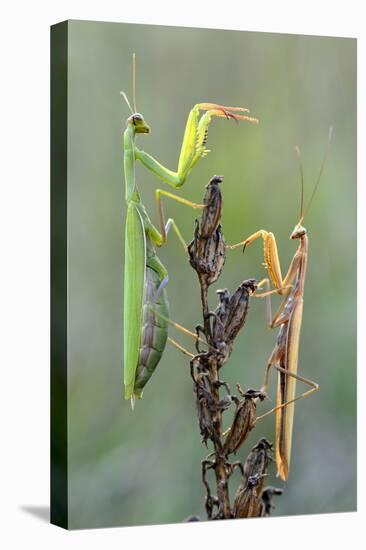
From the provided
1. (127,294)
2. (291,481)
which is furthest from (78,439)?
(291,481)

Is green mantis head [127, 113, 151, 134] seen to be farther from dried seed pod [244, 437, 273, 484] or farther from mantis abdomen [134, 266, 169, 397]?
dried seed pod [244, 437, 273, 484]

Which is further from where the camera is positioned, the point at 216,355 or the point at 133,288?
the point at 216,355

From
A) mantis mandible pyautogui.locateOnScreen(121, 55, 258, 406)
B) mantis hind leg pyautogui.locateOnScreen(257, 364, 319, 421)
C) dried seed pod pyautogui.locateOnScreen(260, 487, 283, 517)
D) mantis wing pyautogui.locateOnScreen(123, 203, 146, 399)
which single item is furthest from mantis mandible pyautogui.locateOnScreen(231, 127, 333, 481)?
mantis wing pyautogui.locateOnScreen(123, 203, 146, 399)

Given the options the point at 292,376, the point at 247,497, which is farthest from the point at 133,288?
the point at 247,497

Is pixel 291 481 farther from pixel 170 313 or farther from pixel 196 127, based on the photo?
pixel 196 127

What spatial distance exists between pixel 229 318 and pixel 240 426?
63 centimetres

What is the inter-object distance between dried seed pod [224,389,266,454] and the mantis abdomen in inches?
22.6

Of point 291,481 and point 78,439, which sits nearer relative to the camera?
point 78,439

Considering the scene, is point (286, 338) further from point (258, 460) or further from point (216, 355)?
point (258, 460)

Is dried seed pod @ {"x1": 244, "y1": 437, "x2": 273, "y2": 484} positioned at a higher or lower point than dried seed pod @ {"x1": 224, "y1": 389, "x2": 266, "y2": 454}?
lower

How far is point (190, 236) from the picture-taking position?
292 inches

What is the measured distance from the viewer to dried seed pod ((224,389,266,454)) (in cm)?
738

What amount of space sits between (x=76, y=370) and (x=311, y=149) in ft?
6.83

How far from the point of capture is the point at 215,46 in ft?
24.9
